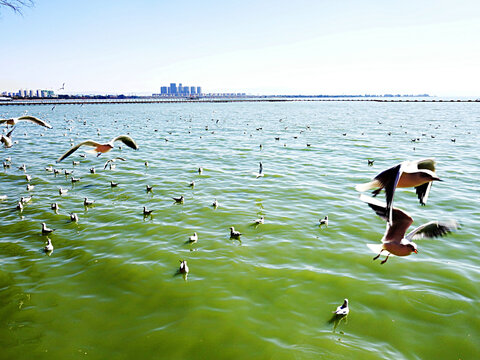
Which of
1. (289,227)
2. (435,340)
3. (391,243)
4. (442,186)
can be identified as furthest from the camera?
(442,186)

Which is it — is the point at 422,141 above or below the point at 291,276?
above

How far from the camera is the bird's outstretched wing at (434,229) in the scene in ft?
17.3

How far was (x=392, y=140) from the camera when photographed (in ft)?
104

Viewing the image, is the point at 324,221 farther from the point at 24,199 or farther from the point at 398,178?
the point at 24,199

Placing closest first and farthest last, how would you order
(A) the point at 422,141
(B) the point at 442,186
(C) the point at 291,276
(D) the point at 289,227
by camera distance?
1. (C) the point at 291,276
2. (D) the point at 289,227
3. (B) the point at 442,186
4. (A) the point at 422,141

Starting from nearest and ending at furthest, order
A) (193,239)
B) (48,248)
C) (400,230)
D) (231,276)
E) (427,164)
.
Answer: (400,230), (427,164), (231,276), (48,248), (193,239)

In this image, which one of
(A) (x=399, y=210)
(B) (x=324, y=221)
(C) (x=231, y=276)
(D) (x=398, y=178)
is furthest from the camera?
(B) (x=324, y=221)

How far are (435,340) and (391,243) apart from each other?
2.74 meters

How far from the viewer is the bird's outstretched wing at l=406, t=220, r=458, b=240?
526cm

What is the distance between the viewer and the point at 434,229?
211 inches

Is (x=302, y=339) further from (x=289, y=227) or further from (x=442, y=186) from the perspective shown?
(x=442, y=186)

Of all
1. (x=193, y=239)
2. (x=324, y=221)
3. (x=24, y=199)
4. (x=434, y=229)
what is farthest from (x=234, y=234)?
(x=24, y=199)

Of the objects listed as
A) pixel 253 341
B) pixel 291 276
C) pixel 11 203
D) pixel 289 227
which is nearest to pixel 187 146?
pixel 11 203

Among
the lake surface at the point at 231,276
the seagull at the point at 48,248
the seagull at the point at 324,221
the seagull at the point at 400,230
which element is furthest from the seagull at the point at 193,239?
the seagull at the point at 400,230
